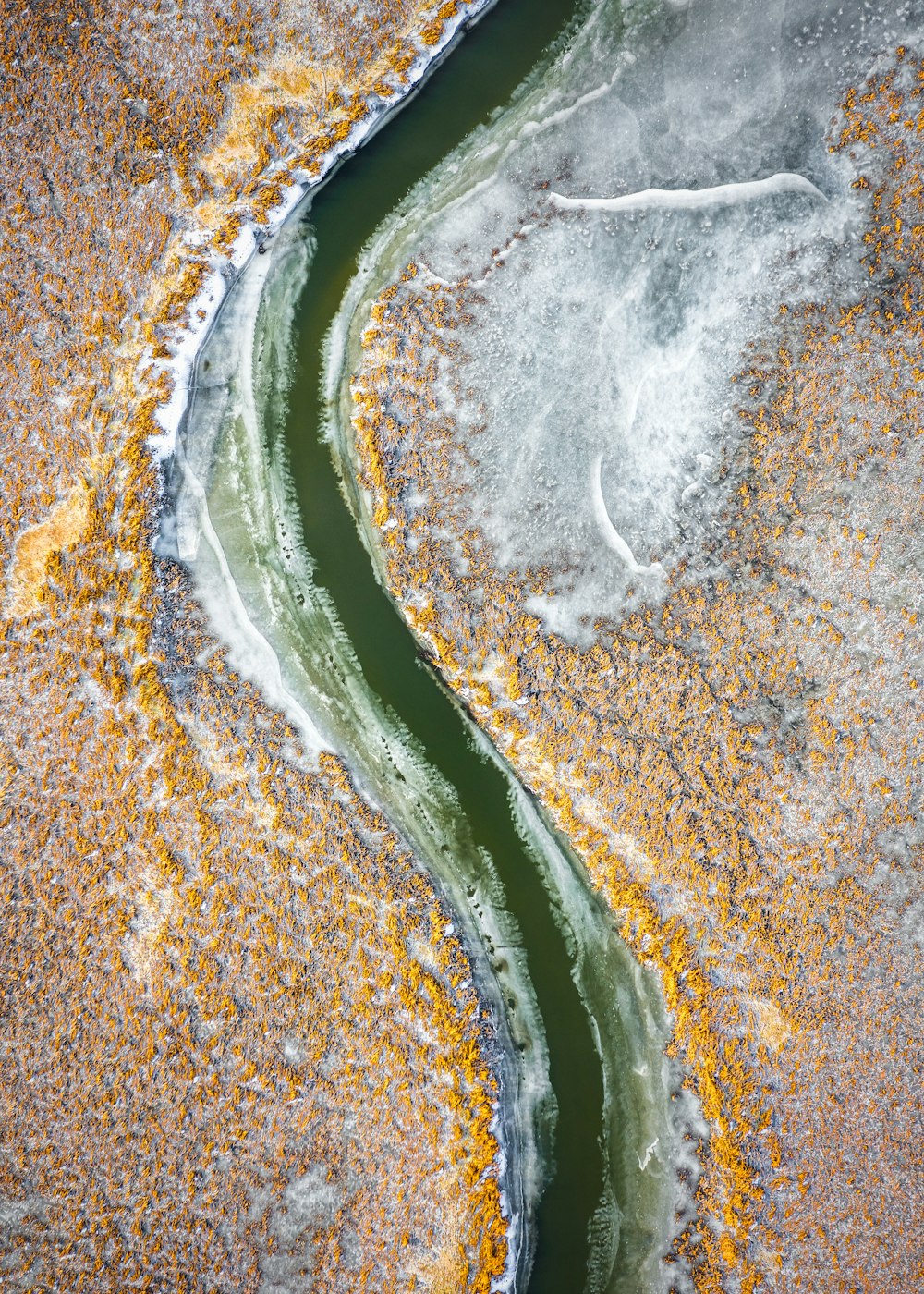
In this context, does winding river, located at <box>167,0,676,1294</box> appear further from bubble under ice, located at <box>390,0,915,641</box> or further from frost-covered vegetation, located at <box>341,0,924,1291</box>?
bubble under ice, located at <box>390,0,915,641</box>

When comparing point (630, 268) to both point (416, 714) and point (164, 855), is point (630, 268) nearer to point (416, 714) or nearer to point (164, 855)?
point (416, 714)

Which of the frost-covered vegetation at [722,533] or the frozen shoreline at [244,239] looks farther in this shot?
the frozen shoreline at [244,239]

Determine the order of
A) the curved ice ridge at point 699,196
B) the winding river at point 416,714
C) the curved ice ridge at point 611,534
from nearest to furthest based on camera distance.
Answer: the curved ice ridge at point 699,196 < the curved ice ridge at point 611,534 < the winding river at point 416,714

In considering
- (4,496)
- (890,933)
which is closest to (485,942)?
(890,933)

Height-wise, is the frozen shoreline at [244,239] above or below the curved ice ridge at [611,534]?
above

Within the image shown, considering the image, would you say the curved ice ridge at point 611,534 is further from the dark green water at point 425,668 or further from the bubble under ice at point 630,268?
the dark green water at point 425,668

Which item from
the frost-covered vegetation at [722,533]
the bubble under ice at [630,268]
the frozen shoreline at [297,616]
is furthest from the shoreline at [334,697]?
the bubble under ice at [630,268]
